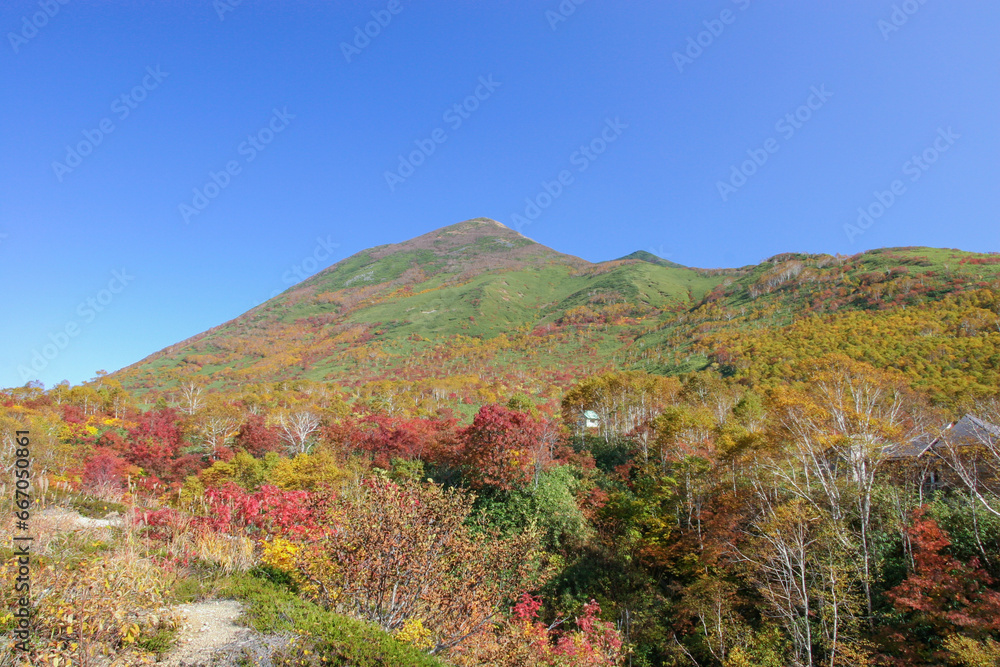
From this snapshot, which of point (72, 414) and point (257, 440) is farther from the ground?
point (72, 414)

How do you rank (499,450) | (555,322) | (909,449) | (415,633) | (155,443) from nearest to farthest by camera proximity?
(415,633) → (499,450) → (909,449) → (155,443) → (555,322)

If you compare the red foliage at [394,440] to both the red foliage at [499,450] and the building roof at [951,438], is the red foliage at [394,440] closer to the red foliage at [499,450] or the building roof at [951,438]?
the red foliage at [499,450]

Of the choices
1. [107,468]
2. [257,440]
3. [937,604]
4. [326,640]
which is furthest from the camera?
[257,440]

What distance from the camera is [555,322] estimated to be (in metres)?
130

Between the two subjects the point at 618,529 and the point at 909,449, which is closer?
the point at 618,529

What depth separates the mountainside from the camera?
6700 centimetres

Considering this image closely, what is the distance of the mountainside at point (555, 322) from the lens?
220 feet

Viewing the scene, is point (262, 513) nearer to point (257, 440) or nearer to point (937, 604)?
point (937, 604)

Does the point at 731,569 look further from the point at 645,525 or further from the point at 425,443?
the point at 425,443

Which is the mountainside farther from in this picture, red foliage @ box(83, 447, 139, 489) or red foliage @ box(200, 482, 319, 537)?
red foliage @ box(200, 482, 319, 537)

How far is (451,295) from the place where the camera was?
15300 cm

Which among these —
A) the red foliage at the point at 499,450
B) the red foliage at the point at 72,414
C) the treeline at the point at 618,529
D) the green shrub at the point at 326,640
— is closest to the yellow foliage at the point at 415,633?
the treeline at the point at 618,529

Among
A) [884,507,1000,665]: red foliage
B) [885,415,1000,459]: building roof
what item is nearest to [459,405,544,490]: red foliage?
[884,507,1000,665]: red foliage

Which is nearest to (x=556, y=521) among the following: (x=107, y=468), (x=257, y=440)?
(x=257, y=440)
